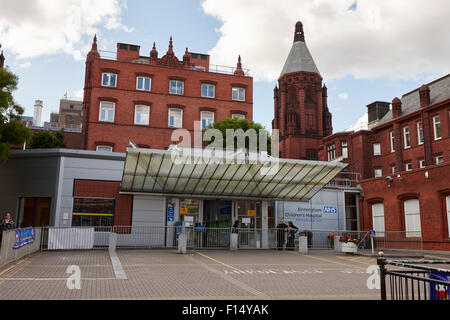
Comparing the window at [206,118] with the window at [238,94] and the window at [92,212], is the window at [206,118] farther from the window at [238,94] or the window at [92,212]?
the window at [92,212]

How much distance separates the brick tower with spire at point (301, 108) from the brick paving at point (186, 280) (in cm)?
5548

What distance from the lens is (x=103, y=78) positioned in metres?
38.4

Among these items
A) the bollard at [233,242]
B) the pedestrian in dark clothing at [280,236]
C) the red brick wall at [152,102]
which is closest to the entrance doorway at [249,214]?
the pedestrian in dark clothing at [280,236]

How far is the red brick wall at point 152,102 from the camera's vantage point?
123ft

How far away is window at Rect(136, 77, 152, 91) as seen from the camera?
129 feet

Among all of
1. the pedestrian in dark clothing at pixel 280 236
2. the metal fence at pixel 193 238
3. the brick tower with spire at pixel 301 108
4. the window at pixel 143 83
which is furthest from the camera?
the brick tower with spire at pixel 301 108

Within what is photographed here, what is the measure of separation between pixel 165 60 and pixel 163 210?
30.3 meters

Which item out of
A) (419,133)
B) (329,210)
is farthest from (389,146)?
(329,210)

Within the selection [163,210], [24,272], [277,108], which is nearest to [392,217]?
[163,210]

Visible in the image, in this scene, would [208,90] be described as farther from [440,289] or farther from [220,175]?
[440,289]

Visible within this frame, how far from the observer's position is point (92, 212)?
23.9 meters

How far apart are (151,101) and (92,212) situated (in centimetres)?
1764

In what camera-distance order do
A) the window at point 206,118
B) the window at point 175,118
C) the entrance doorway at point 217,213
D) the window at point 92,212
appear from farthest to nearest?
the window at point 206,118, the window at point 175,118, the entrance doorway at point 217,213, the window at point 92,212
